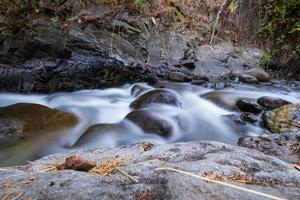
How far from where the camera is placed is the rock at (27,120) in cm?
407

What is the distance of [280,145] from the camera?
353 cm

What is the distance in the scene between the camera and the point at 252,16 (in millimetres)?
9031

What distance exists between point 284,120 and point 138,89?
323 centimetres

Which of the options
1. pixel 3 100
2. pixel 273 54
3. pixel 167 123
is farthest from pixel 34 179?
pixel 273 54

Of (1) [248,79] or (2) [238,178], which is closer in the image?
(2) [238,178]

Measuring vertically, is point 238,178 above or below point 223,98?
below

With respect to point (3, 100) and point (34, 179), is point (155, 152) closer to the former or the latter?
point (34, 179)

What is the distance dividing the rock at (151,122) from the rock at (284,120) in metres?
1.67

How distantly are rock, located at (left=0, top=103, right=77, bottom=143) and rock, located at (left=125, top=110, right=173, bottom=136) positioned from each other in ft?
3.43

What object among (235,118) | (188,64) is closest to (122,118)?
(235,118)

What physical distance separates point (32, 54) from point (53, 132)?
8.19ft

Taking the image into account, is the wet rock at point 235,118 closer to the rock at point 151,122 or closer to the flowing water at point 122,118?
the flowing water at point 122,118

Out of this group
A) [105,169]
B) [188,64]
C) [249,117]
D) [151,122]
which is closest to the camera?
[105,169]

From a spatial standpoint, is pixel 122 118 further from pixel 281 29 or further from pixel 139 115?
pixel 281 29
